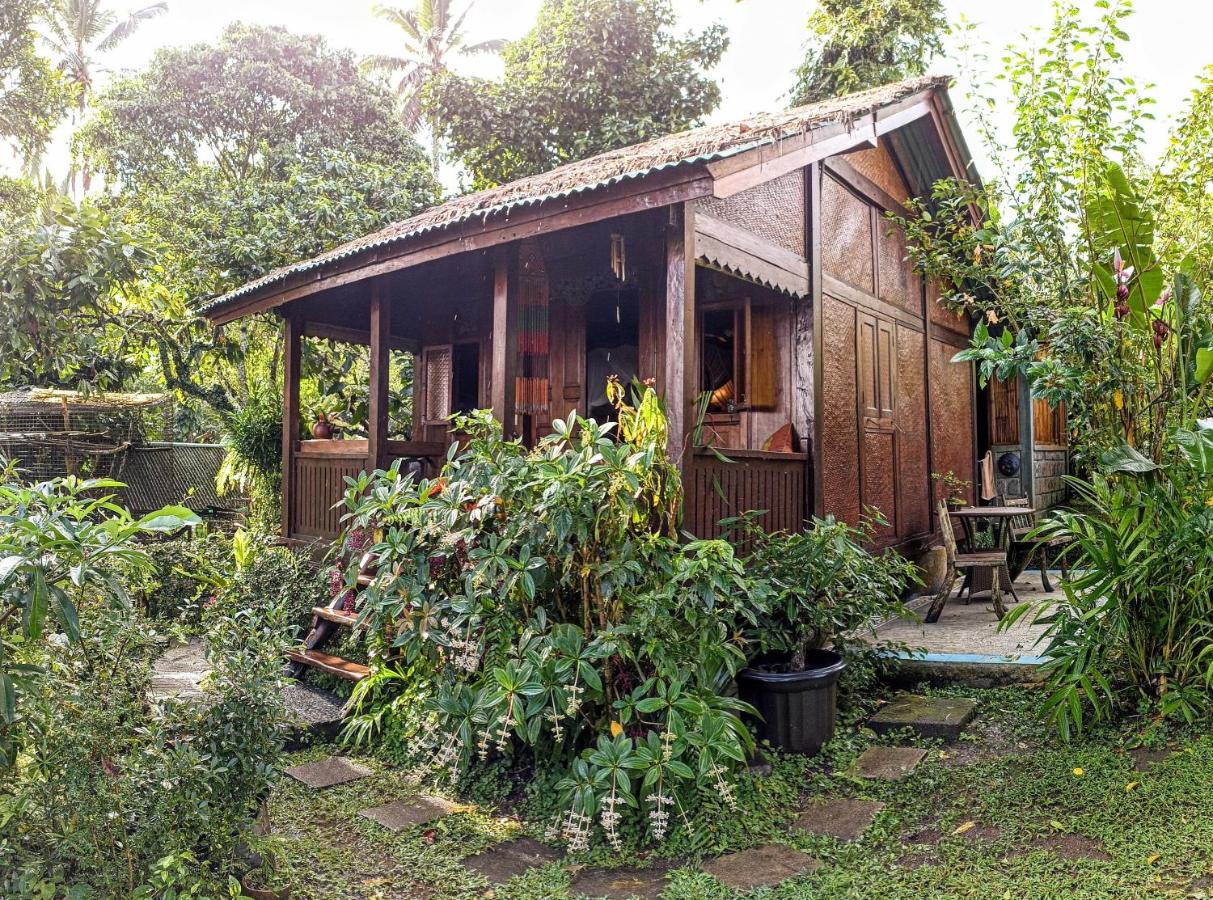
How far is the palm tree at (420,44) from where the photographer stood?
25859 mm

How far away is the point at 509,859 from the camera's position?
383cm

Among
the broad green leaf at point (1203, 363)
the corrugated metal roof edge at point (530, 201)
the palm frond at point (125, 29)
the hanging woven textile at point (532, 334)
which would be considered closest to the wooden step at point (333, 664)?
the hanging woven textile at point (532, 334)

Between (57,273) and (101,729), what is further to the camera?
(57,273)

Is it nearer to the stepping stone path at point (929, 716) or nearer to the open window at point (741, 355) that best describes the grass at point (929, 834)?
the stepping stone path at point (929, 716)

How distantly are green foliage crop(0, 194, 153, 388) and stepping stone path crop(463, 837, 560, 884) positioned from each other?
22.9 feet

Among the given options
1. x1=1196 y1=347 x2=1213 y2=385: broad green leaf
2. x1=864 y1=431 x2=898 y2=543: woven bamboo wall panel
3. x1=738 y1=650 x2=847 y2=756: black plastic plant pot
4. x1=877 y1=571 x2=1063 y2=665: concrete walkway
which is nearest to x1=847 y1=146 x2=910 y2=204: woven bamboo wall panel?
x1=864 y1=431 x2=898 y2=543: woven bamboo wall panel

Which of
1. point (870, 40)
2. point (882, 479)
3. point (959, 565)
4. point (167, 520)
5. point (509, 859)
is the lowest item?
point (509, 859)

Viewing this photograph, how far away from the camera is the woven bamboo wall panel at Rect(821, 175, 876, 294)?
7.46 metres

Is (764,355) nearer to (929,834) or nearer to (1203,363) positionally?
(1203,363)

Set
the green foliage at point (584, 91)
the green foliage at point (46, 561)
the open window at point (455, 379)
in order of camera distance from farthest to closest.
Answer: the green foliage at point (584, 91)
the open window at point (455, 379)
the green foliage at point (46, 561)

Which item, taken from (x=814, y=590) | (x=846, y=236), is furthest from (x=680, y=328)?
(x=846, y=236)

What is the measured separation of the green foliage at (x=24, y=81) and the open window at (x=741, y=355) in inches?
471

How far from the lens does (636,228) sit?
261 inches

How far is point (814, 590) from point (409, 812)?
98.3 inches
